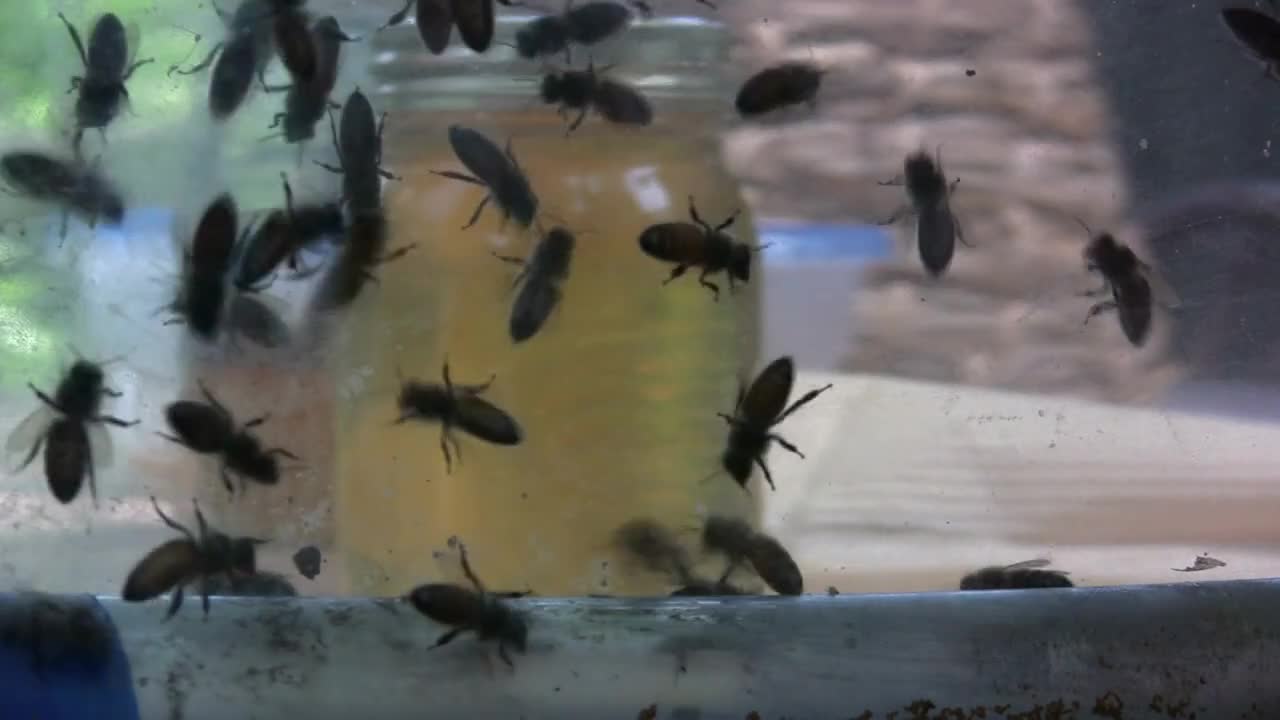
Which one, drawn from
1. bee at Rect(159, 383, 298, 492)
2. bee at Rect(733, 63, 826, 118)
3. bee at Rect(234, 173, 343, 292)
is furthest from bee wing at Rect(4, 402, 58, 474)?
bee at Rect(733, 63, 826, 118)

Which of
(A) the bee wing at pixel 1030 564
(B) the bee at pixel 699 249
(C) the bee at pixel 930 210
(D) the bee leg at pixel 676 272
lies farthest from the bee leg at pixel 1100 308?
(D) the bee leg at pixel 676 272

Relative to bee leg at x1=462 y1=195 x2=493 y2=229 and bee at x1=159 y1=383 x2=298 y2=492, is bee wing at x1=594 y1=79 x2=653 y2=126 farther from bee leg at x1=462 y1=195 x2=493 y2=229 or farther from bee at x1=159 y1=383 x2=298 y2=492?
bee at x1=159 y1=383 x2=298 y2=492

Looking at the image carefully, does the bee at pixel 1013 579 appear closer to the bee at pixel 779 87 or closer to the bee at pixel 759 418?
the bee at pixel 759 418

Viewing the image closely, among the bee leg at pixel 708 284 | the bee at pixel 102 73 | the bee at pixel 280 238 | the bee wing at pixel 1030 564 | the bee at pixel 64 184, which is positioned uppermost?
the bee at pixel 102 73

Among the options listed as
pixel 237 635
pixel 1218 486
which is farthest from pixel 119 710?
pixel 1218 486

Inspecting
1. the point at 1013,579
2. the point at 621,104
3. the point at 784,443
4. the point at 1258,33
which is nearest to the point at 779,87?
the point at 621,104

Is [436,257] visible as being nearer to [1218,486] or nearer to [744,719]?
[744,719]

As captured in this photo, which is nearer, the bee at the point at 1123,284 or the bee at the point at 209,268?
the bee at the point at 209,268
